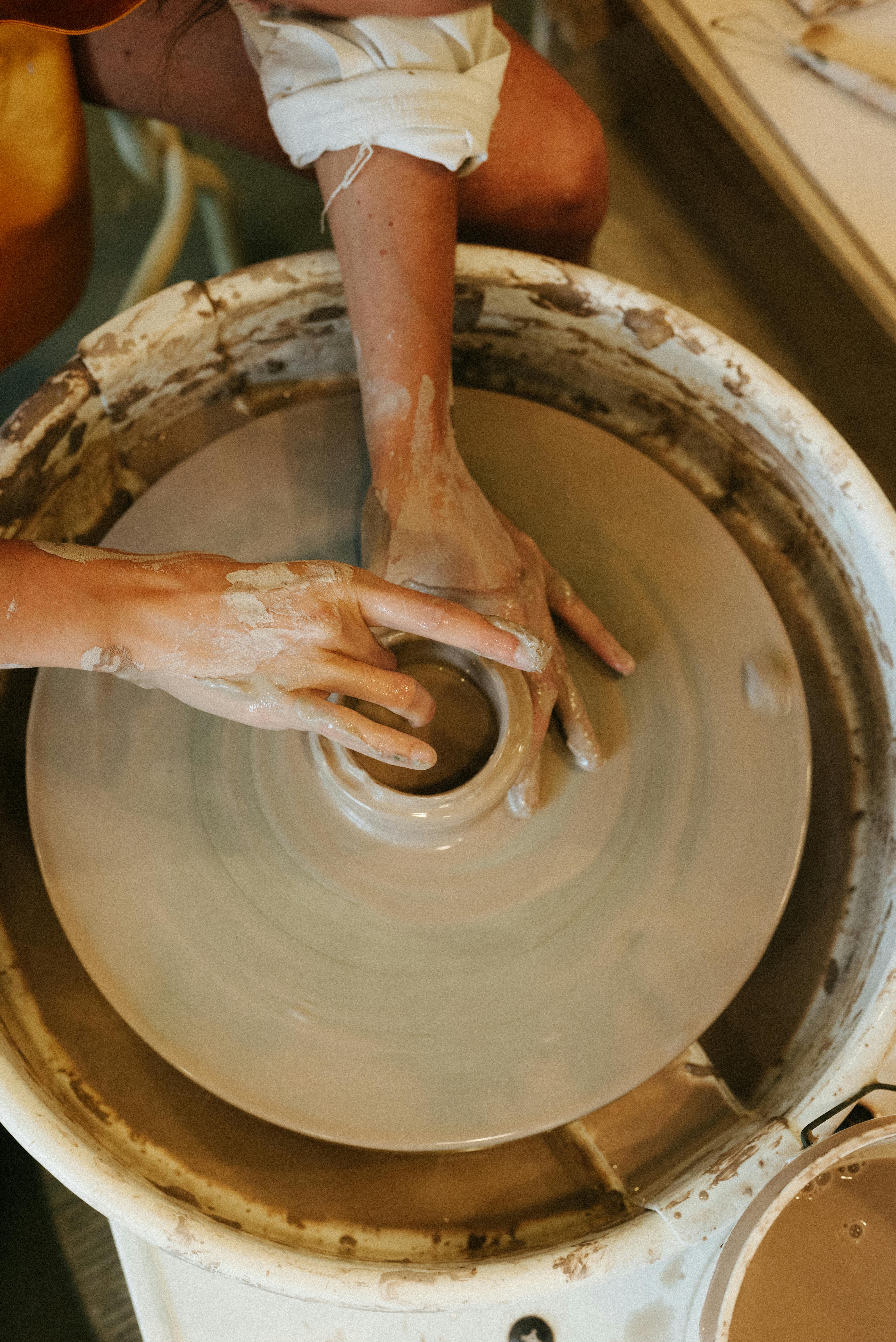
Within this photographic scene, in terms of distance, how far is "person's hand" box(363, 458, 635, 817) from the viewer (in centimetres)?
110

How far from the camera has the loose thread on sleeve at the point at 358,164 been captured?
3.72 ft

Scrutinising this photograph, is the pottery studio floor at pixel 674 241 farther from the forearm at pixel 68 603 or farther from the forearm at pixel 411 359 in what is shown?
the forearm at pixel 68 603

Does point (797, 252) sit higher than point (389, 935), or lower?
higher

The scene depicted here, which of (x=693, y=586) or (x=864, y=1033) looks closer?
(x=864, y=1033)

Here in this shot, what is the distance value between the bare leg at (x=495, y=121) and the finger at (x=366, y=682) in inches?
31.4

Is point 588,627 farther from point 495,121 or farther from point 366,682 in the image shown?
point 495,121

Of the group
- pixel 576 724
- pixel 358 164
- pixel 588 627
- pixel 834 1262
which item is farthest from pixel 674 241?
pixel 834 1262

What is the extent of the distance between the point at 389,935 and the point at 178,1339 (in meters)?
0.48

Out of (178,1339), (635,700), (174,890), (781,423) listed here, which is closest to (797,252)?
(781,423)

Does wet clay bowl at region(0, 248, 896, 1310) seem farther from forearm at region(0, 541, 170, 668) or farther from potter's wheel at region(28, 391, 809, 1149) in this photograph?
forearm at region(0, 541, 170, 668)

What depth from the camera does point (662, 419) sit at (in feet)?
4.62

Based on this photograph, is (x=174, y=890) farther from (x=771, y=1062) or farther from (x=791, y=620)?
(x=791, y=620)

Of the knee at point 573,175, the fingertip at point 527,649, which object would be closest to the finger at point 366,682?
the fingertip at point 527,649

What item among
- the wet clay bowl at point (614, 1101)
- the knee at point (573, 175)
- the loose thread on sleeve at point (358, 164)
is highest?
the knee at point (573, 175)
